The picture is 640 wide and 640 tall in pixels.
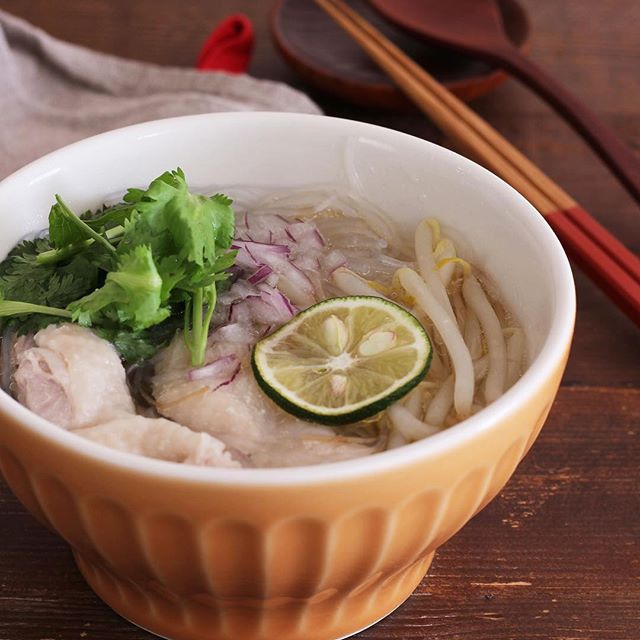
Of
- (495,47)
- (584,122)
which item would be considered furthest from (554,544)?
(495,47)

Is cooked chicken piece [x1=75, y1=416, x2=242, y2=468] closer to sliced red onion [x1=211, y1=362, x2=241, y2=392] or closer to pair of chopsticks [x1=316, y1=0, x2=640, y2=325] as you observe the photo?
sliced red onion [x1=211, y1=362, x2=241, y2=392]

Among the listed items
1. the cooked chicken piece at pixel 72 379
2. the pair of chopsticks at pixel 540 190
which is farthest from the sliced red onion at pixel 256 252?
the pair of chopsticks at pixel 540 190

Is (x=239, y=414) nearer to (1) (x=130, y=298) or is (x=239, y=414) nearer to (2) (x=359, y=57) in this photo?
(1) (x=130, y=298)

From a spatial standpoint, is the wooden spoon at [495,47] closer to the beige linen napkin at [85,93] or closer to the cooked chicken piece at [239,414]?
the beige linen napkin at [85,93]

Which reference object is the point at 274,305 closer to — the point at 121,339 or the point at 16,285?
the point at 121,339

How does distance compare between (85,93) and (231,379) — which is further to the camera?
(85,93)

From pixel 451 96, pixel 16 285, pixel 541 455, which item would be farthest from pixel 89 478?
pixel 451 96
